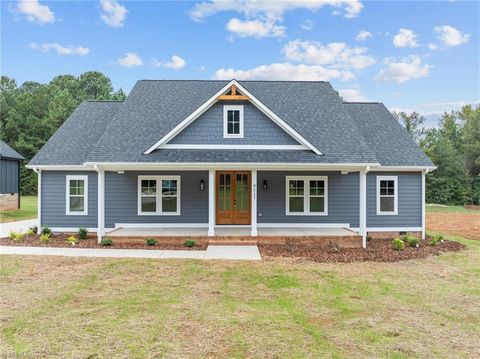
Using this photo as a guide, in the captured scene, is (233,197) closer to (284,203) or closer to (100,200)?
(284,203)

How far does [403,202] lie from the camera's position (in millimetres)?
14328

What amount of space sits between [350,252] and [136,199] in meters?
7.99

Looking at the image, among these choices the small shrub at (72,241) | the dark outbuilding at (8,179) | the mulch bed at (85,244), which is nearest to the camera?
the mulch bed at (85,244)

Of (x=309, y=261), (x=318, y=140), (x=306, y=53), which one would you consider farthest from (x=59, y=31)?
(x=309, y=261)

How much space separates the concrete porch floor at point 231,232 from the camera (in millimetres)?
12133

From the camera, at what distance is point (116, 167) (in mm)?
12227

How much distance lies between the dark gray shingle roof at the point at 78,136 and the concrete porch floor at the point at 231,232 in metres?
3.59

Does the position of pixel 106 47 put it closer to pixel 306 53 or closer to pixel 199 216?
pixel 306 53

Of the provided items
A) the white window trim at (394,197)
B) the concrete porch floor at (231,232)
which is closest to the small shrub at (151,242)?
the concrete porch floor at (231,232)

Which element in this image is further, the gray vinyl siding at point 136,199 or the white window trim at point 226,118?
the gray vinyl siding at point 136,199

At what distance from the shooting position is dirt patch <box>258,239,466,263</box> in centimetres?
1035

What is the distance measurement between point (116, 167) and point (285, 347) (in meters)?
9.32

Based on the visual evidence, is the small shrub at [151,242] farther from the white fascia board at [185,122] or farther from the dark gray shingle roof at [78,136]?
the dark gray shingle roof at [78,136]

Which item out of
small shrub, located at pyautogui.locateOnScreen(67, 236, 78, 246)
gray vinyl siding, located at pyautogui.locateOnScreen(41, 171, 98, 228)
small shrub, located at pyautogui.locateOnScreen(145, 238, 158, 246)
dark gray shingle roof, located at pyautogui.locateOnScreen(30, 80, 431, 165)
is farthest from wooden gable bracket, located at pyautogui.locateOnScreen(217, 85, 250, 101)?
small shrub, located at pyautogui.locateOnScreen(67, 236, 78, 246)
